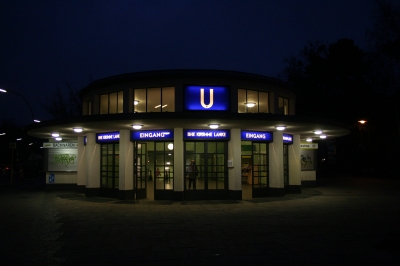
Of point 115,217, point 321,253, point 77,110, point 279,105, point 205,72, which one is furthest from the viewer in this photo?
point 77,110

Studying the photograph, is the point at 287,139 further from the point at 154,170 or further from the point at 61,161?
the point at 61,161

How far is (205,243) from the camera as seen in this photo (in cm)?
969

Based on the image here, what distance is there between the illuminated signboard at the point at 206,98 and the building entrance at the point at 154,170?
7.36ft

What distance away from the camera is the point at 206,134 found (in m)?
19.0

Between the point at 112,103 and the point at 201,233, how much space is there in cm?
1131

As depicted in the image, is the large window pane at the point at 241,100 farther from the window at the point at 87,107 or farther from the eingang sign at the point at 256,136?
the window at the point at 87,107

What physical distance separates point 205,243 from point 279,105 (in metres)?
13.3

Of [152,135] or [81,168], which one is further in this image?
[81,168]

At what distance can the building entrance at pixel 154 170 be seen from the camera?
19.2m

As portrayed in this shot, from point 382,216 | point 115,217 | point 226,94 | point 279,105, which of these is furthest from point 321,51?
point 115,217

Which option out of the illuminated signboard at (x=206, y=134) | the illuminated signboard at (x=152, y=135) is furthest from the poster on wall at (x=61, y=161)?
the illuminated signboard at (x=206, y=134)

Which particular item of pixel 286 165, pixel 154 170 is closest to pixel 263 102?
pixel 286 165

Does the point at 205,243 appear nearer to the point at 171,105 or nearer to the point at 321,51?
the point at 171,105

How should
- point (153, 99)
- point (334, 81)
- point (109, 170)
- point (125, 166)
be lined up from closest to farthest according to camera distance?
point (153, 99), point (125, 166), point (109, 170), point (334, 81)
